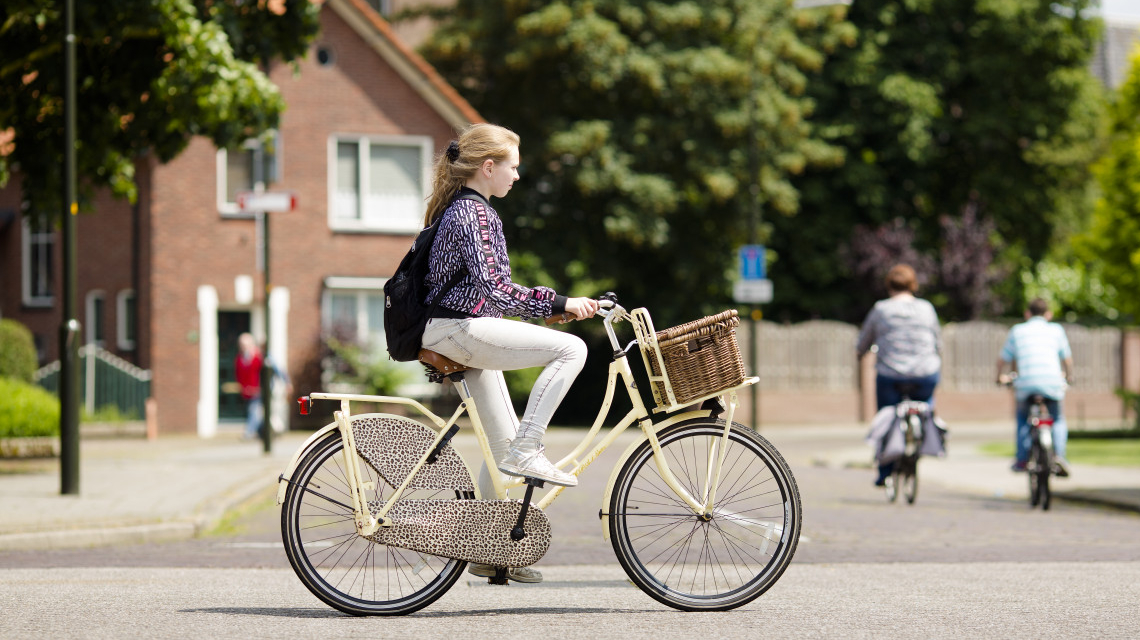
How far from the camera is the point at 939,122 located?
119ft

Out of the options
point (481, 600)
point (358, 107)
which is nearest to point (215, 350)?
point (358, 107)

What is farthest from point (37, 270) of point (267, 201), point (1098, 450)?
point (1098, 450)

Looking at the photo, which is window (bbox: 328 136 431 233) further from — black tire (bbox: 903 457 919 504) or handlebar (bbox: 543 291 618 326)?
handlebar (bbox: 543 291 618 326)

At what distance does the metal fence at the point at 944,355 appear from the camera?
99.8ft

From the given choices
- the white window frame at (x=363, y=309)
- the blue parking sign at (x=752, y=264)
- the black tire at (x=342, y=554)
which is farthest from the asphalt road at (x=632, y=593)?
the white window frame at (x=363, y=309)

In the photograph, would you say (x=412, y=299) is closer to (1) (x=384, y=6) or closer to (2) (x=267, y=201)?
(2) (x=267, y=201)

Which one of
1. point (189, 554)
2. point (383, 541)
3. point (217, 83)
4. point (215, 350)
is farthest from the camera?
point (215, 350)

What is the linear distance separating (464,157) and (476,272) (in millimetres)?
537

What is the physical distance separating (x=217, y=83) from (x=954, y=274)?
81.4 feet

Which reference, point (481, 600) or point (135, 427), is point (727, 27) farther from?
point (481, 600)

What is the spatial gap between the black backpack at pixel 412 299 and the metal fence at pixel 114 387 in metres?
21.3

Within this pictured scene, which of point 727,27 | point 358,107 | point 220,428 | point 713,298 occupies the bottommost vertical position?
point 220,428

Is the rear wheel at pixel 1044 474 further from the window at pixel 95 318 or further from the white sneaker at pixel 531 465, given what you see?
the window at pixel 95 318

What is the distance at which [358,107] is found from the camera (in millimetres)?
28219
